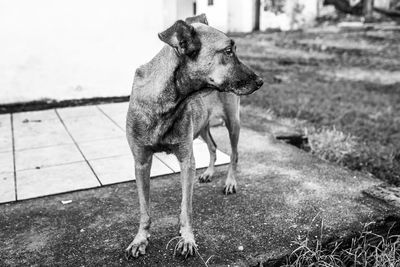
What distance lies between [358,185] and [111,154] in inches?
108

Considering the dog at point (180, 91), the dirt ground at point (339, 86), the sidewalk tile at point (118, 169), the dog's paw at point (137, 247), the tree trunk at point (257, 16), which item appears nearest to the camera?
the dog at point (180, 91)

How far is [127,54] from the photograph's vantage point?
6980 millimetres

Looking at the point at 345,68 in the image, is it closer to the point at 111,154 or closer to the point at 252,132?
the point at 252,132

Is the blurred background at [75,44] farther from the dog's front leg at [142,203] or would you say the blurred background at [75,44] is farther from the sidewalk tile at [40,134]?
the dog's front leg at [142,203]

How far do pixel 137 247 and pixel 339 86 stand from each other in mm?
6973

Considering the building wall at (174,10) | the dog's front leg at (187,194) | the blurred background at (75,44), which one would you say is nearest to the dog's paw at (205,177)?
the dog's front leg at (187,194)

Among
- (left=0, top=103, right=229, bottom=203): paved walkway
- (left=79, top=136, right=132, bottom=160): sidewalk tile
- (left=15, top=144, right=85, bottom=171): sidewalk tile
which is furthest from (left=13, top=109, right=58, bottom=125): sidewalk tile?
(left=79, top=136, right=132, bottom=160): sidewalk tile

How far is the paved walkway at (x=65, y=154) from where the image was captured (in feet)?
13.3

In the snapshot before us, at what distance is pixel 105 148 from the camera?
4.95m

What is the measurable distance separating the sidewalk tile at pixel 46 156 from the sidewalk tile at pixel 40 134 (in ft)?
0.57

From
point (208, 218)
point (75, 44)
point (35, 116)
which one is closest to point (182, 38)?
point (208, 218)

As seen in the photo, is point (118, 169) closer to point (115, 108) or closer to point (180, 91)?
point (180, 91)

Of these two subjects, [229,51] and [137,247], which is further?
[137,247]

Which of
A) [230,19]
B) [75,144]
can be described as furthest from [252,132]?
[230,19]
